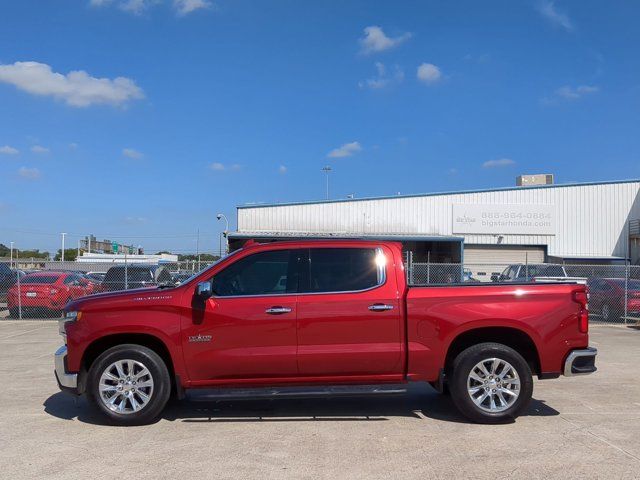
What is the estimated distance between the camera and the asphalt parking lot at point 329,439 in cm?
496

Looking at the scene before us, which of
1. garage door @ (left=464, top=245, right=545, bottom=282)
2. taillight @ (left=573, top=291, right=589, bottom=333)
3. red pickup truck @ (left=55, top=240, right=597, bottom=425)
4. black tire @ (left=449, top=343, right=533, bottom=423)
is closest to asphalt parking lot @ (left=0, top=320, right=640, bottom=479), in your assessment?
black tire @ (left=449, top=343, right=533, bottom=423)

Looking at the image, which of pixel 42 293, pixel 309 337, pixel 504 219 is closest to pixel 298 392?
pixel 309 337

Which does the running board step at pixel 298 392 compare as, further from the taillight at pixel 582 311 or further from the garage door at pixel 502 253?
the garage door at pixel 502 253

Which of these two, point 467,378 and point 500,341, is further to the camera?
point 500,341

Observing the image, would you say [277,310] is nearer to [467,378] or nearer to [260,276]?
[260,276]

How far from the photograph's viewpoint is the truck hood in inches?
246

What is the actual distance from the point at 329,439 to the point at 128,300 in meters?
2.50

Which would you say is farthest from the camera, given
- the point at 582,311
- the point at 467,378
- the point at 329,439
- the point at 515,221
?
the point at 515,221

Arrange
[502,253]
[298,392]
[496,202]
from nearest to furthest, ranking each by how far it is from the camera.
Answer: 1. [298,392]
2. [496,202]
3. [502,253]

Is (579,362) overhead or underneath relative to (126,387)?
overhead

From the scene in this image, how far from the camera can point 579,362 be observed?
20.8 feet

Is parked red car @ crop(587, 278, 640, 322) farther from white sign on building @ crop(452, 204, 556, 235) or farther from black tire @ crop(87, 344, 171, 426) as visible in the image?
white sign on building @ crop(452, 204, 556, 235)

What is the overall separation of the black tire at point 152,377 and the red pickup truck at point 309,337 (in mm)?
12

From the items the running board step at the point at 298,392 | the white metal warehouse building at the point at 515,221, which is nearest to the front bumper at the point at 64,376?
the running board step at the point at 298,392
